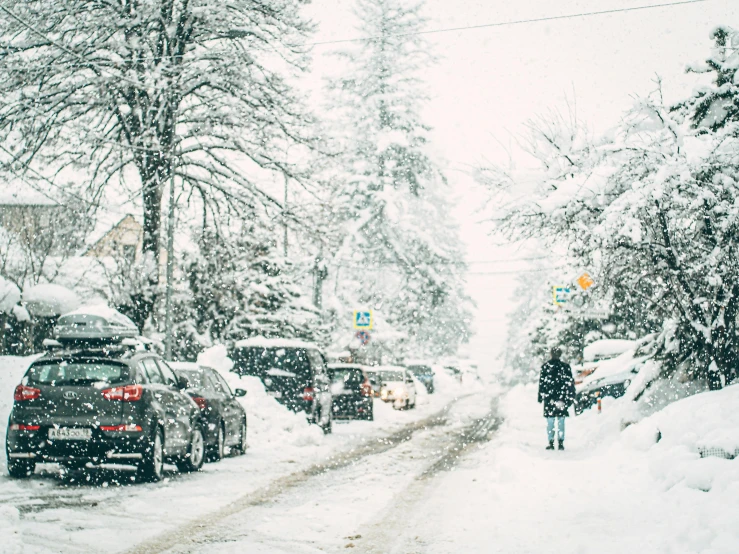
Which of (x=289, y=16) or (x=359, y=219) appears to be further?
(x=359, y=219)

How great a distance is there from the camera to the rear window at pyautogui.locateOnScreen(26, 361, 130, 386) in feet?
35.1

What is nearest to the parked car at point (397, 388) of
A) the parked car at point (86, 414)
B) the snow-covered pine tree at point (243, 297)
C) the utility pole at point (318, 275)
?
the snow-covered pine tree at point (243, 297)

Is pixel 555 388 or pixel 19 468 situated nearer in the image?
pixel 19 468

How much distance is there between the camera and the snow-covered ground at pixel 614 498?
Answer: 7.11m

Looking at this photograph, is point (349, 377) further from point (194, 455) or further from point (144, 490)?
point (144, 490)

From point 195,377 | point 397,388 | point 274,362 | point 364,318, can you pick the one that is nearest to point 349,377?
point 274,362

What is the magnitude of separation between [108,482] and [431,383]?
43.3 metres

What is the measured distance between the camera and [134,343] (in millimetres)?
12023

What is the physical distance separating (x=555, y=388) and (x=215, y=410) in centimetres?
646

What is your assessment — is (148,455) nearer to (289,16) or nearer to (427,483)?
(427,483)

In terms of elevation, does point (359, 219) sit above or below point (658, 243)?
above

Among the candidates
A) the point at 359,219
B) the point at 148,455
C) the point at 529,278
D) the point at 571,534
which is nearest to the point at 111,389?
the point at 148,455

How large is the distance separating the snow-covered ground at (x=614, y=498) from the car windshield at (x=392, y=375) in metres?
20.9

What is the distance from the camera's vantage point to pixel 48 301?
90.2ft
